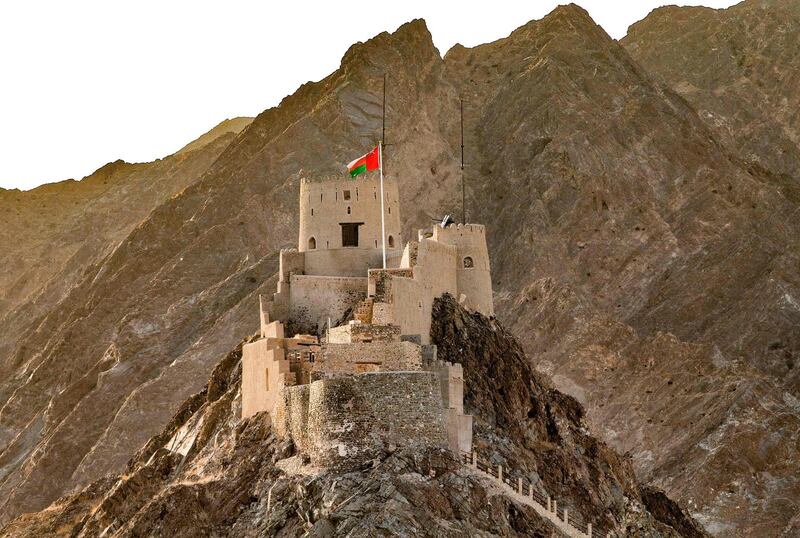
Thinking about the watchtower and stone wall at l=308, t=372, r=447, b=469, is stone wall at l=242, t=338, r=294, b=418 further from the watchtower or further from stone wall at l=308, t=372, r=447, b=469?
the watchtower

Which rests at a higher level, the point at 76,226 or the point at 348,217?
the point at 76,226

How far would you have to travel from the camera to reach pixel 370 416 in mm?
79688

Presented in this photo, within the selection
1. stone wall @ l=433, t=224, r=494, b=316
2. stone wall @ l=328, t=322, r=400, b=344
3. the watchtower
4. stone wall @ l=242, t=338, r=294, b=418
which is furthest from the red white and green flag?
stone wall @ l=328, t=322, r=400, b=344

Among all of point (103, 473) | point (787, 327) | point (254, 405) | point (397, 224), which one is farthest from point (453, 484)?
point (787, 327)

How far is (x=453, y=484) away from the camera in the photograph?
3157 inches

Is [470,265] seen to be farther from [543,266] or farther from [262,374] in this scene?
[543,266]

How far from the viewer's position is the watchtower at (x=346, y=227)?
101m

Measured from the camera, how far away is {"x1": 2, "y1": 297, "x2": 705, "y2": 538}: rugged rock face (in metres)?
78.2

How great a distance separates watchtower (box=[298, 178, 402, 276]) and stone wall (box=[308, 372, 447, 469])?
20.3m

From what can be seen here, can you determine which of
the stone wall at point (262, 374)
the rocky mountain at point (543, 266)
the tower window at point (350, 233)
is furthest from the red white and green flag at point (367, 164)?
the rocky mountain at point (543, 266)

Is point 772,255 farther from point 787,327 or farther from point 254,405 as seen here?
point 254,405

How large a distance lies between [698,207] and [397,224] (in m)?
55.7

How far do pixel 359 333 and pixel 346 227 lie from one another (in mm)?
17805

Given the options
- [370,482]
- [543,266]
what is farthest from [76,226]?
[370,482]
